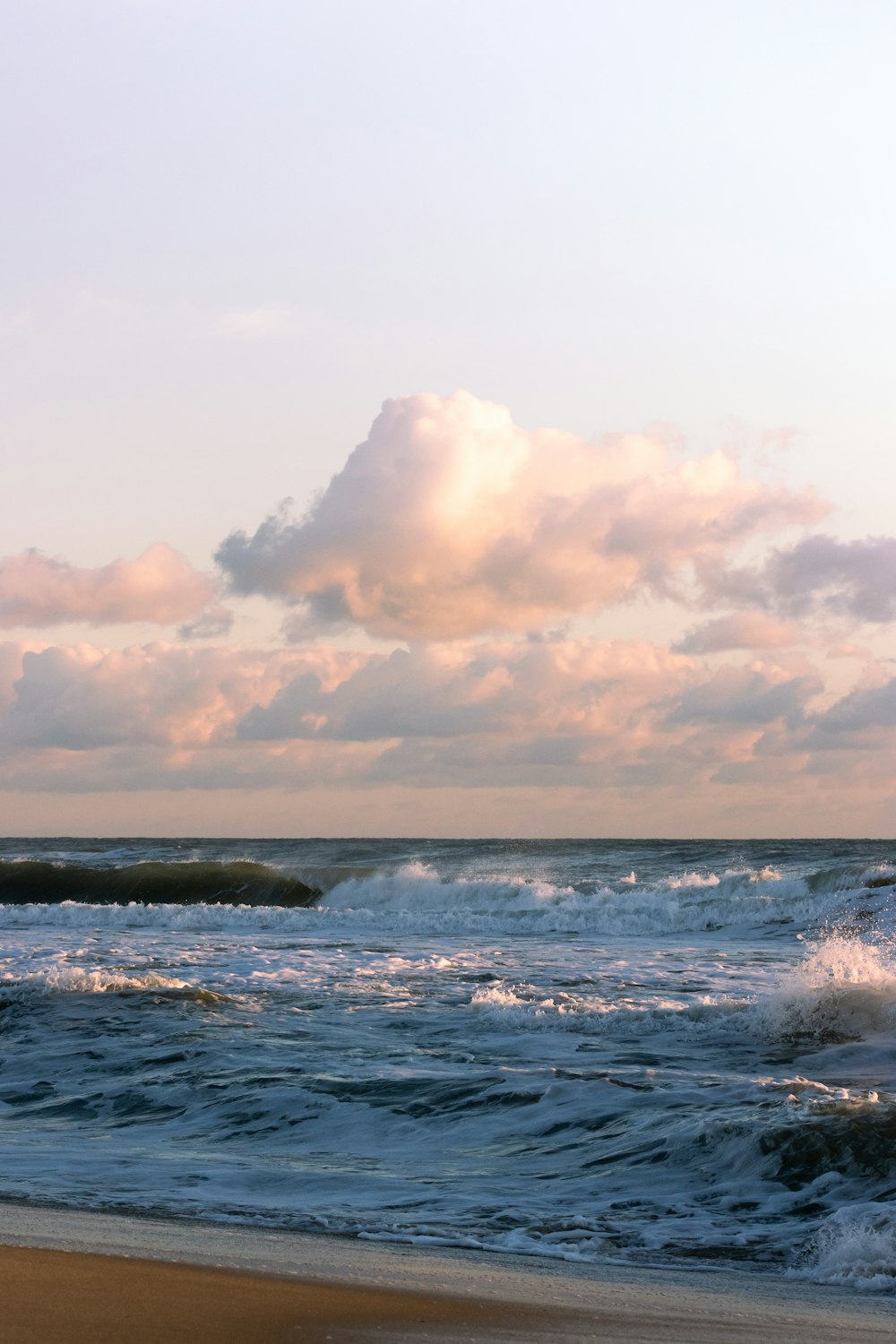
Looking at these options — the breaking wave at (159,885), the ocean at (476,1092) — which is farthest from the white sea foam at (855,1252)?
the breaking wave at (159,885)

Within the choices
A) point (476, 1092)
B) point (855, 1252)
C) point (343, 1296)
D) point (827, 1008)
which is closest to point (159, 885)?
point (827, 1008)

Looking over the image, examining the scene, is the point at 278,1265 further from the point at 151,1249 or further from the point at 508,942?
the point at 508,942

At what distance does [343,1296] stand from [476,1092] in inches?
201

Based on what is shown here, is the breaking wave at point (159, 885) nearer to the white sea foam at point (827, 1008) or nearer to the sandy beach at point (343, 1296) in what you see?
the white sea foam at point (827, 1008)

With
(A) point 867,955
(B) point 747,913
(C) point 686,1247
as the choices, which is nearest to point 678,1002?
(A) point 867,955

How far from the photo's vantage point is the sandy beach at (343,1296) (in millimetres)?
4344

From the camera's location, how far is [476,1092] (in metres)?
9.88

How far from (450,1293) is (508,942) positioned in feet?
63.0

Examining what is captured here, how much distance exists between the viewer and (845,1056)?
1114 centimetres

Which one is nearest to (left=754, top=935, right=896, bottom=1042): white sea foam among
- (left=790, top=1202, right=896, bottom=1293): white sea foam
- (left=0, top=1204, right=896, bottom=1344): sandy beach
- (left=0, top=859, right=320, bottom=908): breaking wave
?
(left=790, top=1202, right=896, bottom=1293): white sea foam

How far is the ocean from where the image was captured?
22.3 ft

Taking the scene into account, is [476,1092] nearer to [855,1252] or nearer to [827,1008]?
[855,1252]

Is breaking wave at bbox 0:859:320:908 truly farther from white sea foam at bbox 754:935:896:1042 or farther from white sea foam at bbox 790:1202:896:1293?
white sea foam at bbox 790:1202:896:1293

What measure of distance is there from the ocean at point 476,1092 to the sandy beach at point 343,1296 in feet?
1.45
